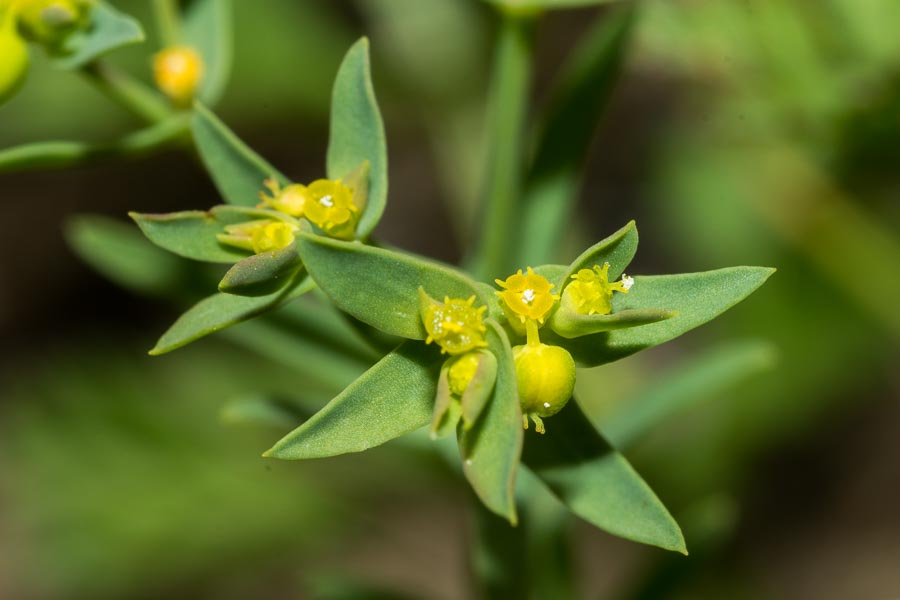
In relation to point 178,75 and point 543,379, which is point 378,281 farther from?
point 178,75

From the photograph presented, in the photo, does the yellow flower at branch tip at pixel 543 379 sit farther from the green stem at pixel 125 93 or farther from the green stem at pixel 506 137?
the green stem at pixel 125 93

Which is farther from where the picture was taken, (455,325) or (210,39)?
(210,39)

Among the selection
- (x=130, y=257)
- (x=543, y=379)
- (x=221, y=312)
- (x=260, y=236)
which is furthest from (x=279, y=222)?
(x=130, y=257)

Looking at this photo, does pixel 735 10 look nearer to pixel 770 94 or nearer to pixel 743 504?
pixel 770 94

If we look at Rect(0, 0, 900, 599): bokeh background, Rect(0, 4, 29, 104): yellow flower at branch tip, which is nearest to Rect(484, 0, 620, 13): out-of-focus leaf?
Rect(0, 4, 29, 104): yellow flower at branch tip

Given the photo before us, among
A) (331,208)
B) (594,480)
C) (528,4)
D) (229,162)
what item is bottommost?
(594,480)
